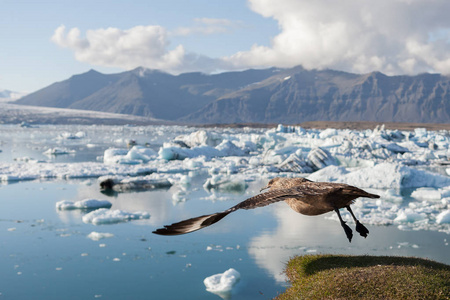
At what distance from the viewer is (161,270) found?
11234mm

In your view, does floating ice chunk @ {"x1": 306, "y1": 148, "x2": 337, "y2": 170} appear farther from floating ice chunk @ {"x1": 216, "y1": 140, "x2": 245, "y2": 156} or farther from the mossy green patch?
the mossy green patch

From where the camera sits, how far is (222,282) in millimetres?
10203

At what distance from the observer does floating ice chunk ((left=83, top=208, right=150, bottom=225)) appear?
15575 mm

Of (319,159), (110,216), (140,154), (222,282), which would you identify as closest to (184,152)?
(140,154)

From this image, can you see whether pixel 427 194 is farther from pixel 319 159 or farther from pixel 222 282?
pixel 222 282

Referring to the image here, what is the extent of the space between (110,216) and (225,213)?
1231 cm

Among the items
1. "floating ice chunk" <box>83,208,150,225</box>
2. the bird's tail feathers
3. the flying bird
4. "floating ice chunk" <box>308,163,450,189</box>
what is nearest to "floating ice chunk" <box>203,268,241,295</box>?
the flying bird

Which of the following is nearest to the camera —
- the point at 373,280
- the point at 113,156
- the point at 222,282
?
the point at 373,280

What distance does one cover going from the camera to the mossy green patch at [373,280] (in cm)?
680

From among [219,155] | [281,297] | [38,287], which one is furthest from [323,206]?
[219,155]

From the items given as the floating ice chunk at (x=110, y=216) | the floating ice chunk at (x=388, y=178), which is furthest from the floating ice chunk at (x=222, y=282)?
the floating ice chunk at (x=388, y=178)

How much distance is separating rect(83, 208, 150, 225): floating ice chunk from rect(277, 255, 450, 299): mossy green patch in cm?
869

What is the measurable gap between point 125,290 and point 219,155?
3002 cm

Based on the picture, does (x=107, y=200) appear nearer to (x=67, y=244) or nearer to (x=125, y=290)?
(x=67, y=244)
